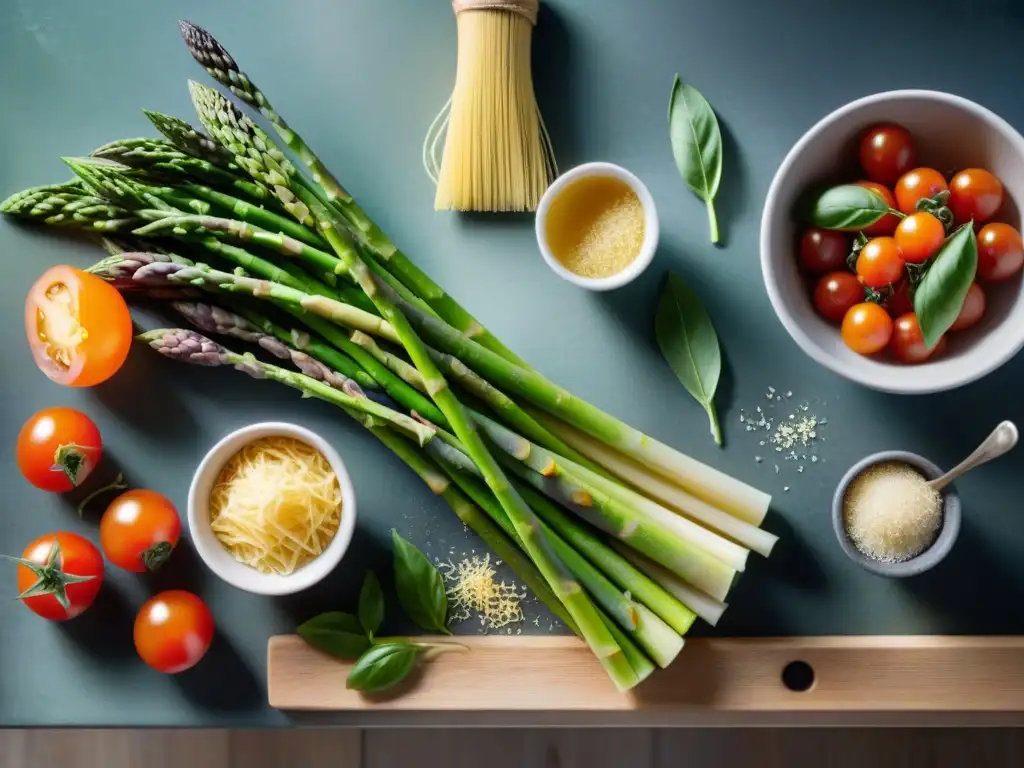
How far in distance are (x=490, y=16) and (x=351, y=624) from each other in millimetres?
769

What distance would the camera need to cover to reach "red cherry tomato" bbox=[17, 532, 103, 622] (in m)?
1.17

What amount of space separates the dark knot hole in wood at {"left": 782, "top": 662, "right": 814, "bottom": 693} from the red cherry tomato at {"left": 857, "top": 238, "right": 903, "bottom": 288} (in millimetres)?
467

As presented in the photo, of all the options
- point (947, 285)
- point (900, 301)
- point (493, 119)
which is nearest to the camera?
point (947, 285)

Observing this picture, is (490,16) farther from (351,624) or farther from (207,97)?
(351,624)

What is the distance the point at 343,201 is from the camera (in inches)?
46.0

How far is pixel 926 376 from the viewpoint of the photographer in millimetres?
1082

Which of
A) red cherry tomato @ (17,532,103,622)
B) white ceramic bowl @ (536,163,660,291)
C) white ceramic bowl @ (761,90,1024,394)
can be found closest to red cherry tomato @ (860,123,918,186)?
white ceramic bowl @ (761,90,1024,394)

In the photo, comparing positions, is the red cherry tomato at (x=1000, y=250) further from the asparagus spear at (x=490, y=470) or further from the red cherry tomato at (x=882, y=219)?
the asparagus spear at (x=490, y=470)

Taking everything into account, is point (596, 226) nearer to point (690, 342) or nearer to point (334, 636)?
point (690, 342)

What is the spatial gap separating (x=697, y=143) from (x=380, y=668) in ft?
2.48

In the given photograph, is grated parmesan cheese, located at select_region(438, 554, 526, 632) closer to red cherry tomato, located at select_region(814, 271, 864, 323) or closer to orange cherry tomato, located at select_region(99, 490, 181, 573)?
orange cherry tomato, located at select_region(99, 490, 181, 573)

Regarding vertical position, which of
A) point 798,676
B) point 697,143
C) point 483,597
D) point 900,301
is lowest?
point 798,676

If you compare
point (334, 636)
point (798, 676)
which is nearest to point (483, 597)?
point (334, 636)

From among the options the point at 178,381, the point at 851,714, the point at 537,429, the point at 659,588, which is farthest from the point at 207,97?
the point at 851,714
